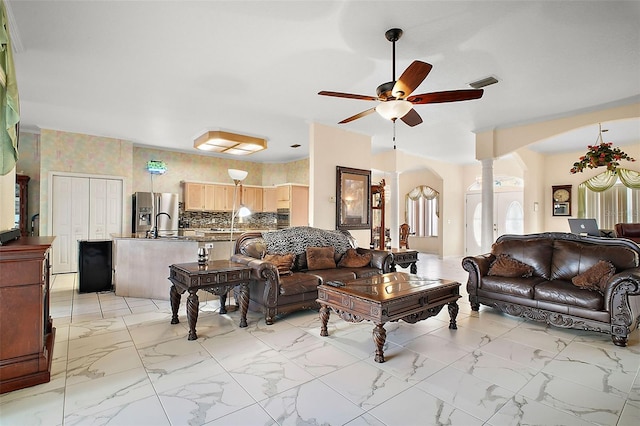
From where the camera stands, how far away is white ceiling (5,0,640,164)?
8.70 ft

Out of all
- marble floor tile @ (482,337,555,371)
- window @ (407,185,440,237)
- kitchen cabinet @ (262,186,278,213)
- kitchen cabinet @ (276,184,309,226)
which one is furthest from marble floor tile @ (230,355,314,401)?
window @ (407,185,440,237)

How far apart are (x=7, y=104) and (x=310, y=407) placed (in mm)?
2846

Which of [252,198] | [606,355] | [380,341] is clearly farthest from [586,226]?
[252,198]

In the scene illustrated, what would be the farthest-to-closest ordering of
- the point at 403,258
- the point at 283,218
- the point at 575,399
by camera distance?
the point at 283,218 < the point at 403,258 < the point at 575,399

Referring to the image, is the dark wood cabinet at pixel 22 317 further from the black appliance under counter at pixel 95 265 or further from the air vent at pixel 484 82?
the air vent at pixel 484 82

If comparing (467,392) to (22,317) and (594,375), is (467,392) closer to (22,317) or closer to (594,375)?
(594,375)

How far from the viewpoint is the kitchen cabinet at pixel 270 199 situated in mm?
8875

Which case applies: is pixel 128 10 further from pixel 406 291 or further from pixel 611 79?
pixel 611 79

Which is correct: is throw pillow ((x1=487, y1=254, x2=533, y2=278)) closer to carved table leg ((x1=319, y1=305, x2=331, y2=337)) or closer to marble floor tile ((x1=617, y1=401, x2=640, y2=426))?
marble floor tile ((x1=617, y1=401, x2=640, y2=426))

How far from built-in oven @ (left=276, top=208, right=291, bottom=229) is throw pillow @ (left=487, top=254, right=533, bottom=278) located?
213 inches

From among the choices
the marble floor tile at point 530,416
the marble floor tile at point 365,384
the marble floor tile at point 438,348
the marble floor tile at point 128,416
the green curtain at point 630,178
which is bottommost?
the marble floor tile at point 530,416

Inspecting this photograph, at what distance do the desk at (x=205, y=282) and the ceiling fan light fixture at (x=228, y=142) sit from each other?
3.25 metres

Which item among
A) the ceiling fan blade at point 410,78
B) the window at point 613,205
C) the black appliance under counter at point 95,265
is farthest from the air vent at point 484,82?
the window at point 613,205

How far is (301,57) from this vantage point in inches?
133
